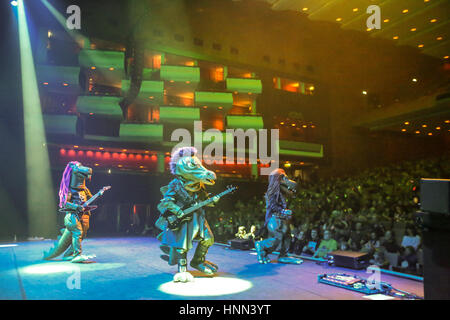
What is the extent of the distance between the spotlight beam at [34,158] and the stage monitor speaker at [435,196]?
14.6 metres

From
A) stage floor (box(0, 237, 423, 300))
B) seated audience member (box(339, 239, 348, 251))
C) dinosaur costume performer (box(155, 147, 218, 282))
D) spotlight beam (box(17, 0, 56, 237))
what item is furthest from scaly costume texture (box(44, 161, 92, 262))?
spotlight beam (box(17, 0, 56, 237))

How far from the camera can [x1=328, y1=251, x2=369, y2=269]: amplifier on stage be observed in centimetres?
533

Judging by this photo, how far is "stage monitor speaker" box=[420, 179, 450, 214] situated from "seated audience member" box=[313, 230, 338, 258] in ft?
15.0

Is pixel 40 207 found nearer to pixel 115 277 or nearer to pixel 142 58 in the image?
pixel 142 58

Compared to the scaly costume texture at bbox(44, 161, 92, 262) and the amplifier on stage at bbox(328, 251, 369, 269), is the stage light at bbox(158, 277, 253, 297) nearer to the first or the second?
the amplifier on stage at bbox(328, 251, 369, 269)

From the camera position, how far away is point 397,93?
60.3ft

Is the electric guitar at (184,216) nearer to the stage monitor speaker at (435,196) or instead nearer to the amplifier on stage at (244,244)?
the stage monitor speaker at (435,196)

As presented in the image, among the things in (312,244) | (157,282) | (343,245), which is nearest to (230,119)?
(312,244)

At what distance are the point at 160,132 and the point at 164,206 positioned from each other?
13147 mm

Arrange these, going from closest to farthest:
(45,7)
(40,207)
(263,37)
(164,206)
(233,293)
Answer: (233,293) < (164,206) < (40,207) < (45,7) < (263,37)

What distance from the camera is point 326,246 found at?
288 inches

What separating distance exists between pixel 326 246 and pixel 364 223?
1135 mm

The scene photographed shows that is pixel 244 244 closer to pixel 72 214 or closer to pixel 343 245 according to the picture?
pixel 343 245

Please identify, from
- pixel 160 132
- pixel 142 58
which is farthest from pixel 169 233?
pixel 142 58
